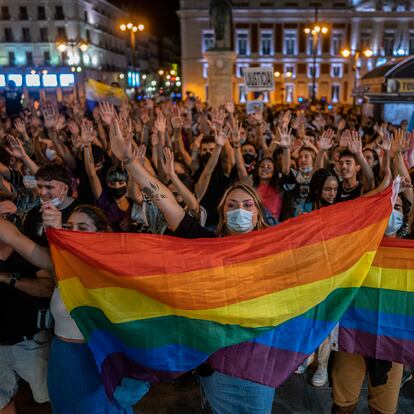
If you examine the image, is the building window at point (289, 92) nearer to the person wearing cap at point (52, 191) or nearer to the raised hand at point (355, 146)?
the raised hand at point (355, 146)

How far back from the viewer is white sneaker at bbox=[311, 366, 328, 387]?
166 inches

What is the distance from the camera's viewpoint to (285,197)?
5398 mm

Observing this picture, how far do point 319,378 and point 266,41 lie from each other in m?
65.9

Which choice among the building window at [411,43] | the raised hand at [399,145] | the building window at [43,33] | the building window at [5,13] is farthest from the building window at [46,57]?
the raised hand at [399,145]

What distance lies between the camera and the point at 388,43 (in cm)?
6475

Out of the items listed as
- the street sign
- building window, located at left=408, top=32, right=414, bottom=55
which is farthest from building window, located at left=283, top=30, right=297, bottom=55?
the street sign

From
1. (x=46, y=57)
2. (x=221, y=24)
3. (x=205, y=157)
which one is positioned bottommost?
(x=205, y=157)

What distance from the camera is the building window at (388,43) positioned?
64.0 m

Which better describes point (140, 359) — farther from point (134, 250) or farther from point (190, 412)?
point (190, 412)

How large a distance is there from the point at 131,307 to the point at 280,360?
852 millimetres

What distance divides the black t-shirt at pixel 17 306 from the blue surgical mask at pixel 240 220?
123 centimetres

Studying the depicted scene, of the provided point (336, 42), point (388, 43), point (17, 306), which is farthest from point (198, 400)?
point (388, 43)

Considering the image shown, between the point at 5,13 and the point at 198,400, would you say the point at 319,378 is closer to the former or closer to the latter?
the point at 198,400

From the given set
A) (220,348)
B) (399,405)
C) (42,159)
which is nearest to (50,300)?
(220,348)
